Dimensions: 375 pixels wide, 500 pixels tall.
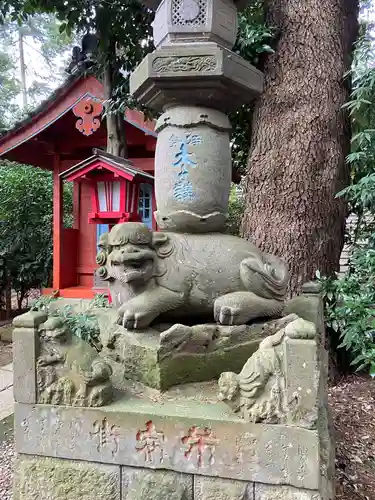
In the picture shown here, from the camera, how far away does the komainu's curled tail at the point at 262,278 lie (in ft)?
6.66

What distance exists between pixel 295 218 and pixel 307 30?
1.84 metres

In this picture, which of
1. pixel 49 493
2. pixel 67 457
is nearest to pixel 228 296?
pixel 67 457

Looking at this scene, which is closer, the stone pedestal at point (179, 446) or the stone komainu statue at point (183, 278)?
the stone pedestal at point (179, 446)

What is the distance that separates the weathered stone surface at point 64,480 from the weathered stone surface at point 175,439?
0.05m

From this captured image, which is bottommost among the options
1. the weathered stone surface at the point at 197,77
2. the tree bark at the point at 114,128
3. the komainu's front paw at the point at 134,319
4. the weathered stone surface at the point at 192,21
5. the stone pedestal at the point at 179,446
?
the stone pedestal at the point at 179,446

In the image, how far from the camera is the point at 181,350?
1.90 m

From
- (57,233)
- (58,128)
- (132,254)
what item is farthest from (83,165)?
(132,254)

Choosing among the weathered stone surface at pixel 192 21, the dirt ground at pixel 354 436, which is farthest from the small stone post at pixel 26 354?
the dirt ground at pixel 354 436

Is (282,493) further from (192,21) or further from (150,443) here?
(192,21)

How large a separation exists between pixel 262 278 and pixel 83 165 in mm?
3360

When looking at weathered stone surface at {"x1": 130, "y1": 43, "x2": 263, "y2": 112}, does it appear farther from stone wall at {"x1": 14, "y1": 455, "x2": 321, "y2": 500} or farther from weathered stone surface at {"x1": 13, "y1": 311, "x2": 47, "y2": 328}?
stone wall at {"x1": 14, "y1": 455, "x2": 321, "y2": 500}

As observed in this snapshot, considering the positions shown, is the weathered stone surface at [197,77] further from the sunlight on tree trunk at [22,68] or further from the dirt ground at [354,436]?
the sunlight on tree trunk at [22,68]

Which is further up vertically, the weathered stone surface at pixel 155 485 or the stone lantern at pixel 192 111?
the stone lantern at pixel 192 111

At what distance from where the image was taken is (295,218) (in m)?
3.94
